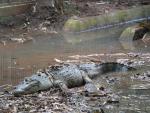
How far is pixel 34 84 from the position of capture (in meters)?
7.99

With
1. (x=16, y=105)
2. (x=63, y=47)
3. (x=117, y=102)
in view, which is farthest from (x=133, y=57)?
(x=16, y=105)

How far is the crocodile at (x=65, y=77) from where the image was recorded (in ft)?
26.0

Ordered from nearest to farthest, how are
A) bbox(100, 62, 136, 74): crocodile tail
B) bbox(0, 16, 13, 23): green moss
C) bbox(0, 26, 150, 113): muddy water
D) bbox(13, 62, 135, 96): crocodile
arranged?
bbox(0, 26, 150, 113): muddy water
bbox(13, 62, 135, 96): crocodile
bbox(100, 62, 136, 74): crocodile tail
bbox(0, 16, 13, 23): green moss

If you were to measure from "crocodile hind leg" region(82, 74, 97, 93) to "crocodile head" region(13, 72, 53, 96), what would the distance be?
696mm

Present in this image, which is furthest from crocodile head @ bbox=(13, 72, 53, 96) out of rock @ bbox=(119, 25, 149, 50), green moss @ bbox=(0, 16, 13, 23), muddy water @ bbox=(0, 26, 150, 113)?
green moss @ bbox=(0, 16, 13, 23)

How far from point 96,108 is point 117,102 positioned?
20.3 inches

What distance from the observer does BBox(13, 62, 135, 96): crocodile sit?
7.93 m

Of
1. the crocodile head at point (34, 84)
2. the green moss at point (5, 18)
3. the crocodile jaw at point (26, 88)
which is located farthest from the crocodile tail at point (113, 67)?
the green moss at point (5, 18)

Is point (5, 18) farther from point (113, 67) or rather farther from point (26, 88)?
point (26, 88)

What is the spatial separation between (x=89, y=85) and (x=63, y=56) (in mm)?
3873

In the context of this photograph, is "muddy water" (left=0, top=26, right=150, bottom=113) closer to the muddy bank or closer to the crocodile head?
the muddy bank

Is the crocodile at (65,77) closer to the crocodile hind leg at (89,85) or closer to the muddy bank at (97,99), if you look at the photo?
the crocodile hind leg at (89,85)

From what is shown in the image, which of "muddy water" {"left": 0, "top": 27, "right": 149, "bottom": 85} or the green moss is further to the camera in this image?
the green moss

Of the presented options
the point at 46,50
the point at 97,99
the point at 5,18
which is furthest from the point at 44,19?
the point at 97,99
